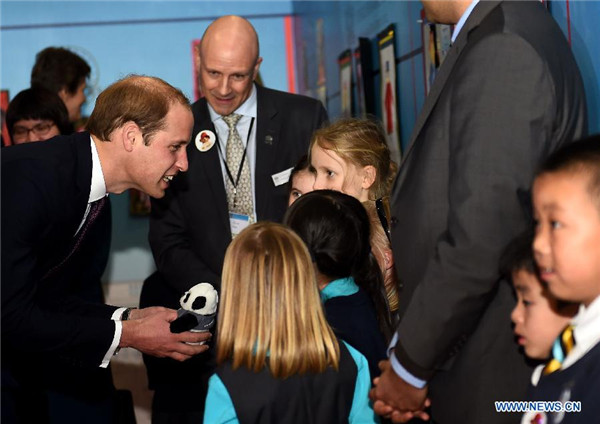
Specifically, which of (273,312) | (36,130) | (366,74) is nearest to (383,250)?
(273,312)

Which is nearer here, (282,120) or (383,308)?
(383,308)

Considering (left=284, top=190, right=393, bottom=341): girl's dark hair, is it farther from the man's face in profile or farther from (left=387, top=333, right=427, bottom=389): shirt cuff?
the man's face in profile

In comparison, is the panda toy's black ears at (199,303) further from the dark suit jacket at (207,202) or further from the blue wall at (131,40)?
the blue wall at (131,40)

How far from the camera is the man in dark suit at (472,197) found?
1714 millimetres

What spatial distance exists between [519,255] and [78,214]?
4.51 ft

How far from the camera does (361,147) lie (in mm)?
3133

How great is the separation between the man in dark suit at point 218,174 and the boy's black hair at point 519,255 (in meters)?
1.75

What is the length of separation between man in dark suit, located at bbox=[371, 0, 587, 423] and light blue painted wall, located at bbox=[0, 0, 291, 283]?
493 cm

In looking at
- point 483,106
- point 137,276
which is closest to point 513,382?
point 483,106

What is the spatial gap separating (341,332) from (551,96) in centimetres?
88

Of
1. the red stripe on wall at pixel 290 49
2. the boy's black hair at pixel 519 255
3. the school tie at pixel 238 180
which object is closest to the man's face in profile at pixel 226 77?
the school tie at pixel 238 180

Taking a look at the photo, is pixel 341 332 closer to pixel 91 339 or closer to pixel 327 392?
pixel 327 392

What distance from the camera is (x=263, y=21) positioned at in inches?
268

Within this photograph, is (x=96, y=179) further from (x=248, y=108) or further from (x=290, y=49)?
(x=290, y=49)
